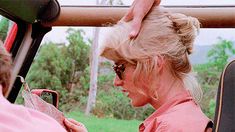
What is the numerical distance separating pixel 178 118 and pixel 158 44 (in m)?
0.24

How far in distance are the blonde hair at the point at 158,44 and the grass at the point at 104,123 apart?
1.27 metres

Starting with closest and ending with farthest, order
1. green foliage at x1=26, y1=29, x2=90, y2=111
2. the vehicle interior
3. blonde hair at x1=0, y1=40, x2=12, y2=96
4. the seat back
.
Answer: blonde hair at x1=0, y1=40, x2=12, y2=96, the seat back, the vehicle interior, green foliage at x1=26, y1=29, x2=90, y2=111

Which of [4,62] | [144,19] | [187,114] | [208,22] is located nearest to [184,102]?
[187,114]

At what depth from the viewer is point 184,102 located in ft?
5.54

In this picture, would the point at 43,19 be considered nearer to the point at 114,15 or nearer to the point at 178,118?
the point at 114,15

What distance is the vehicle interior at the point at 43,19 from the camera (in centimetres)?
234

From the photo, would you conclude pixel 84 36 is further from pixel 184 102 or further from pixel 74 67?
pixel 184 102

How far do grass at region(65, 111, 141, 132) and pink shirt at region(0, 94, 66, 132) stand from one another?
1846 millimetres

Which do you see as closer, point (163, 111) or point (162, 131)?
point (162, 131)

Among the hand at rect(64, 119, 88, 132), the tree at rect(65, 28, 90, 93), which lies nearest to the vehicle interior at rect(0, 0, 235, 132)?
the tree at rect(65, 28, 90, 93)

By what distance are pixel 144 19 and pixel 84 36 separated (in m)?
1.52

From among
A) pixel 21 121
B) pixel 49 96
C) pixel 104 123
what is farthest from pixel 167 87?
pixel 104 123

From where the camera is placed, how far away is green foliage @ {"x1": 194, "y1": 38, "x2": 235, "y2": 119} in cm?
293

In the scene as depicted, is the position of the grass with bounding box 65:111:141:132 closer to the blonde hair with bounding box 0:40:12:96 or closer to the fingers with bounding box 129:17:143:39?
the fingers with bounding box 129:17:143:39
